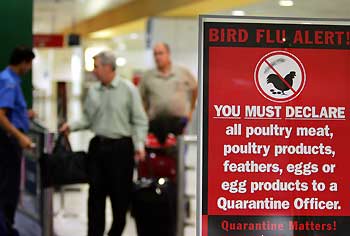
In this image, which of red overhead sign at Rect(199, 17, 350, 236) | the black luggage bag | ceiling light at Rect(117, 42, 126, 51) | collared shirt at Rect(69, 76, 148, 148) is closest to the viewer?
red overhead sign at Rect(199, 17, 350, 236)

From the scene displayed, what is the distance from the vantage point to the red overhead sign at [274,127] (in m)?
2.73

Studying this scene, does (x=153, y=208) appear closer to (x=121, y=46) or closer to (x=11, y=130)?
(x=11, y=130)

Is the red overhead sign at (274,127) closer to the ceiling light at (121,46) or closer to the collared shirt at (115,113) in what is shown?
the collared shirt at (115,113)

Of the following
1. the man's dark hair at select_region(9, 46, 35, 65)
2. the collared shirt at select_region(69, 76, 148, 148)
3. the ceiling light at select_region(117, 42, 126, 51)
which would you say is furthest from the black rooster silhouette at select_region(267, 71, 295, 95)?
the ceiling light at select_region(117, 42, 126, 51)

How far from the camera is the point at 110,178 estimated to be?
5.35m

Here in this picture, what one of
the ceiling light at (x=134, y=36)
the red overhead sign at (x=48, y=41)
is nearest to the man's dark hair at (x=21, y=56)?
the red overhead sign at (x=48, y=41)

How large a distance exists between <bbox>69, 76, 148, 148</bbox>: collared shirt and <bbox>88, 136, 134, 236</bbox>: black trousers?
0.24ft

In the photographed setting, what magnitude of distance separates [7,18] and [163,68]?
1656 millimetres

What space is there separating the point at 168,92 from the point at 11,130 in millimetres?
2270

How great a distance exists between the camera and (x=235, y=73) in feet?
8.98

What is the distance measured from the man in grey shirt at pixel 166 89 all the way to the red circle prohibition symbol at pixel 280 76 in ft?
13.8

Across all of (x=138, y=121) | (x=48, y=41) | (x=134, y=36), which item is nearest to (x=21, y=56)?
(x=138, y=121)

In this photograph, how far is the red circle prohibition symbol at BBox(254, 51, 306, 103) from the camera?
2744mm

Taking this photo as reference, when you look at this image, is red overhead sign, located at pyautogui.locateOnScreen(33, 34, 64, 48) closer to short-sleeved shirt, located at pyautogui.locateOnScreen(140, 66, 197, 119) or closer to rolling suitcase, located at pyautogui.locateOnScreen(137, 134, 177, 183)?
short-sleeved shirt, located at pyautogui.locateOnScreen(140, 66, 197, 119)
